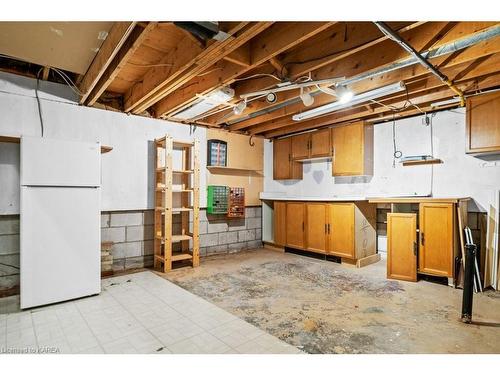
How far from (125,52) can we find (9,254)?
2730 mm

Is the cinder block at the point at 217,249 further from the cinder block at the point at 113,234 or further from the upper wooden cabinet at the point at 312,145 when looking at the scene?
the upper wooden cabinet at the point at 312,145

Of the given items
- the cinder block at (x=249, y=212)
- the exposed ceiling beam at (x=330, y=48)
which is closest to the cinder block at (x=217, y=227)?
the cinder block at (x=249, y=212)

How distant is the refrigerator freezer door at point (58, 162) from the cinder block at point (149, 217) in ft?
4.39

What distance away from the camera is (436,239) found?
3.40 metres

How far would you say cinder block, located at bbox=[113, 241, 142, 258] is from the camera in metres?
4.05

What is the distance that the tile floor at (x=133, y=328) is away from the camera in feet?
6.73

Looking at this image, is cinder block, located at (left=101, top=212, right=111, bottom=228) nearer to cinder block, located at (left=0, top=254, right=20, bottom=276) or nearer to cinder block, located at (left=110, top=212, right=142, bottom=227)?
cinder block, located at (left=110, top=212, right=142, bottom=227)

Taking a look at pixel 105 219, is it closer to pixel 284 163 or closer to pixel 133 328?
pixel 133 328

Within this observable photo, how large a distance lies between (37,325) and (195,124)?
3.54 m

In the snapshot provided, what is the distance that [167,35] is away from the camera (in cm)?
258

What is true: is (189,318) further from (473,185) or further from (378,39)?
(473,185)

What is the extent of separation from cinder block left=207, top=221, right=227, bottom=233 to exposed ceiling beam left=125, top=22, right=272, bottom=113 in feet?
7.66

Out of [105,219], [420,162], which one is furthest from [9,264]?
[420,162]
